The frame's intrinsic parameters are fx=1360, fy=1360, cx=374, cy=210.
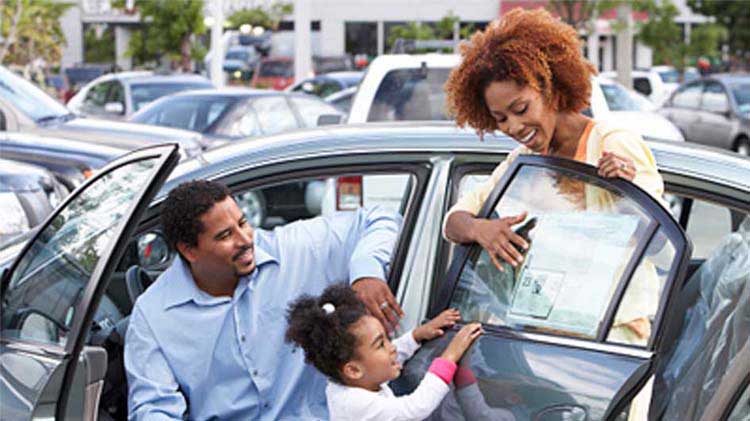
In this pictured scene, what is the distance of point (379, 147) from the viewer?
409cm

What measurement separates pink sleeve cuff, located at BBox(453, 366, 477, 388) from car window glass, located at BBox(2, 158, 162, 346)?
952 mm

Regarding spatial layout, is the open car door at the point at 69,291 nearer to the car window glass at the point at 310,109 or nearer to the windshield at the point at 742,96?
the car window glass at the point at 310,109

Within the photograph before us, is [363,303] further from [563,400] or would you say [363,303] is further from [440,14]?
[440,14]

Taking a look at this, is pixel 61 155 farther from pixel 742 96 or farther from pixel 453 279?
pixel 742 96

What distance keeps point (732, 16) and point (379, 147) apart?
119 ft

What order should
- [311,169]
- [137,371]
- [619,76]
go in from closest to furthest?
[137,371]
[311,169]
[619,76]

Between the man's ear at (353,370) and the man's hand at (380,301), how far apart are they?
0.26 metres

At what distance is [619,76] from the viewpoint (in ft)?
94.6

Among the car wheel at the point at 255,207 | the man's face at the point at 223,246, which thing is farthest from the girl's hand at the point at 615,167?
the car wheel at the point at 255,207

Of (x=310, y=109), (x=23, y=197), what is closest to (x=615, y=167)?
(x=23, y=197)

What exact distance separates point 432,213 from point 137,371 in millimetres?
936

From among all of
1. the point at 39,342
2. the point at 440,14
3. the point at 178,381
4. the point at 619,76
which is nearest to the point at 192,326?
the point at 178,381

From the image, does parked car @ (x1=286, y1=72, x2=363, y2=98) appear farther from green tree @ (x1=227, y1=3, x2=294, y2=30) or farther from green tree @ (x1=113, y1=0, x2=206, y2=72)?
green tree @ (x1=227, y1=3, x2=294, y2=30)

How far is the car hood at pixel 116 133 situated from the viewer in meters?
10.7
